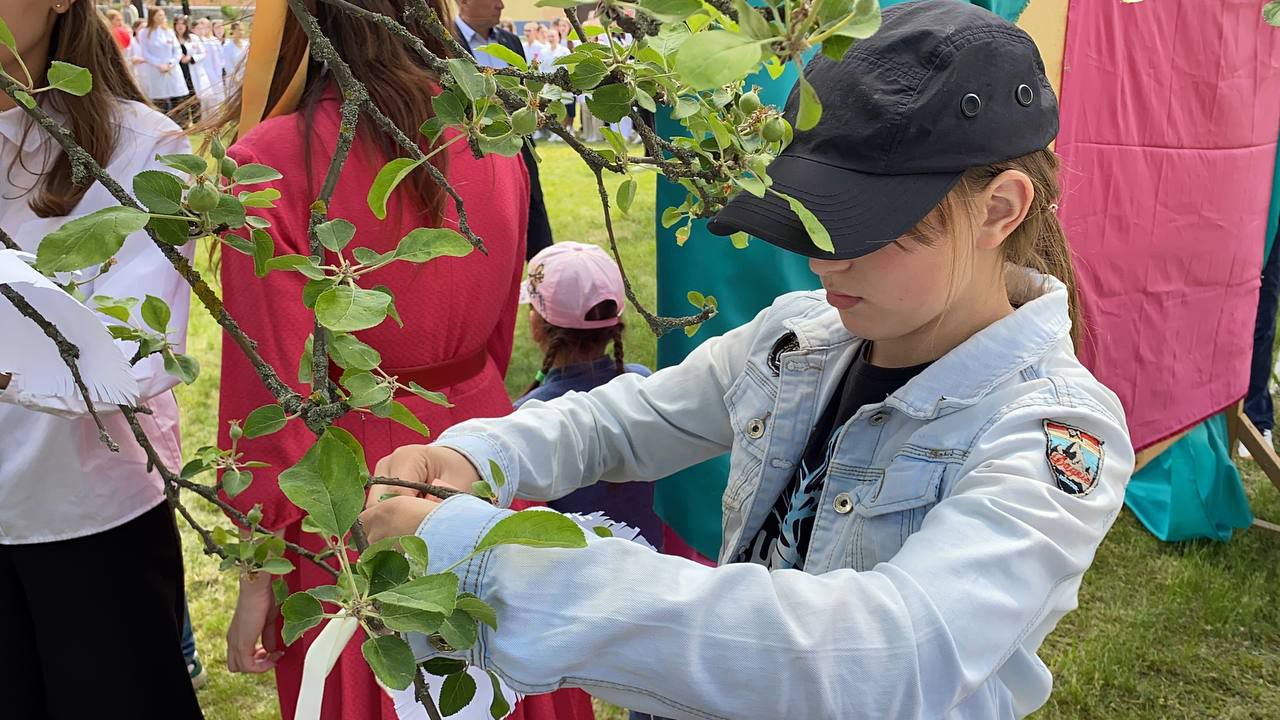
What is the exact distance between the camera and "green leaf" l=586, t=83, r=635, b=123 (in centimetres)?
69

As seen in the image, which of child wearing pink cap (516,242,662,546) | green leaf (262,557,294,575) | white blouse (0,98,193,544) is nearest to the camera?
green leaf (262,557,294,575)

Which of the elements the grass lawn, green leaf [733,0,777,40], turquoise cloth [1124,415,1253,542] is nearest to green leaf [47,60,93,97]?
green leaf [733,0,777,40]

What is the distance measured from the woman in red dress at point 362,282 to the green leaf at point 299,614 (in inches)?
33.1

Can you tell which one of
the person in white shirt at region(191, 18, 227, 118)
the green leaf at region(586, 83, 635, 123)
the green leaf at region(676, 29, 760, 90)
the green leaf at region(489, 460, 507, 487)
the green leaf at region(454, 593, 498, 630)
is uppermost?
the green leaf at region(676, 29, 760, 90)

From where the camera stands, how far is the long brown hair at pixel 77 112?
161 cm

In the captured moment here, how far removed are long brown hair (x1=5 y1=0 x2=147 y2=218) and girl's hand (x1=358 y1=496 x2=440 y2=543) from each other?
1.06 meters

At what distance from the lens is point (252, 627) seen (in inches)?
63.1

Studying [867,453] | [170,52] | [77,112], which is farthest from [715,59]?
[170,52]

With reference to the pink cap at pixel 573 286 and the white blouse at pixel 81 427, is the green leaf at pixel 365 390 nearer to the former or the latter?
the white blouse at pixel 81 427

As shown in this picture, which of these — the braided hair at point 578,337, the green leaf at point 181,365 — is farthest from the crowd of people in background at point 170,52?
the green leaf at point 181,365

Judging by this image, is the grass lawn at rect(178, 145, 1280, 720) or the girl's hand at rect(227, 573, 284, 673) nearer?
the girl's hand at rect(227, 573, 284, 673)

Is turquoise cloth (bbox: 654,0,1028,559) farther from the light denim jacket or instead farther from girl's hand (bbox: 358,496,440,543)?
girl's hand (bbox: 358,496,440,543)

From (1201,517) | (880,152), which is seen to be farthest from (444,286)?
(1201,517)

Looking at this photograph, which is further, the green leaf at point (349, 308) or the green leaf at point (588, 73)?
the green leaf at point (588, 73)
